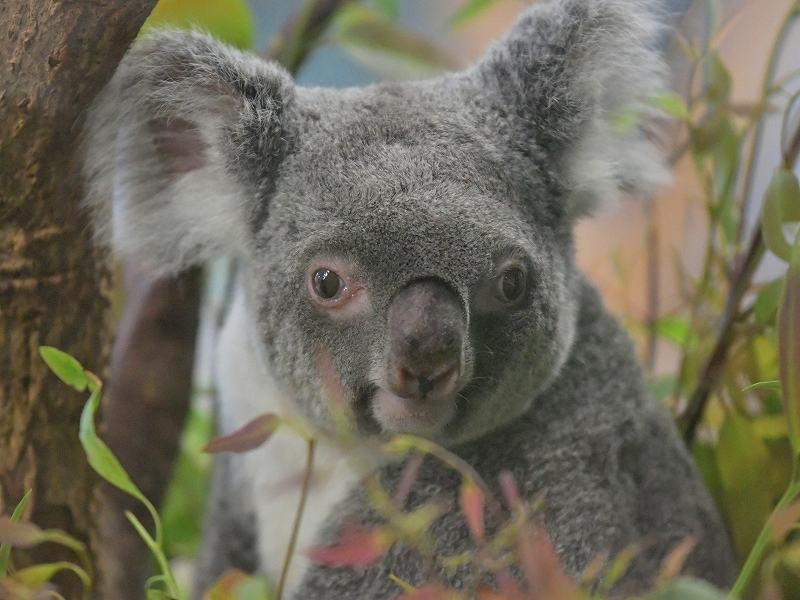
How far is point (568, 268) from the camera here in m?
1.56

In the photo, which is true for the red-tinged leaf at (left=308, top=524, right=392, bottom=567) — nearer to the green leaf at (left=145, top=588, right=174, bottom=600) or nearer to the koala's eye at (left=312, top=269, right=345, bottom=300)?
the green leaf at (left=145, top=588, right=174, bottom=600)

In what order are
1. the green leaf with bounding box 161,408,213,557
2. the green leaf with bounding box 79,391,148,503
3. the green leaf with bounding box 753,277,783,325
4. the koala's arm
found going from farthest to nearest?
the green leaf with bounding box 161,408,213,557 → the koala's arm → the green leaf with bounding box 753,277,783,325 → the green leaf with bounding box 79,391,148,503

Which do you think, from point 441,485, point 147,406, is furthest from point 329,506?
point 147,406

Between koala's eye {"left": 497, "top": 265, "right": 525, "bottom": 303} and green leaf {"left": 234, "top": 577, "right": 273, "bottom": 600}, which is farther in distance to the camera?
koala's eye {"left": 497, "top": 265, "right": 525, "bottom": 303}

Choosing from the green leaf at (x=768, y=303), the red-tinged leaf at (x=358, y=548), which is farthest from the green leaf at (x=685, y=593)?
the green leaf at (x=768, y=303)

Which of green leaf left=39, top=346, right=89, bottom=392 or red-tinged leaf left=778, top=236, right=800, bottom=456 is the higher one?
red-tinged leaf left=778, top=236, right=800, bottom=456

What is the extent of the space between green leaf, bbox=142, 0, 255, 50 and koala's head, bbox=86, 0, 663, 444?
0.87 feet

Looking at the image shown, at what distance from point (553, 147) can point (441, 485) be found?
68 cm

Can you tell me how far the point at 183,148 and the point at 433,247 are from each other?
61cm

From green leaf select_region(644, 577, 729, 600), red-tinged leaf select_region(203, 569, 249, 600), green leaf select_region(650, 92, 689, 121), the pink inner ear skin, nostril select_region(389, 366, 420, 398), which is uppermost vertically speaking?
green leaf select_region(650, 92, 689, 121)

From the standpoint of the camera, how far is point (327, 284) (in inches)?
52.6

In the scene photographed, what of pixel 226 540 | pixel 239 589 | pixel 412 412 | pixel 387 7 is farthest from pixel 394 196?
pixel 387 7

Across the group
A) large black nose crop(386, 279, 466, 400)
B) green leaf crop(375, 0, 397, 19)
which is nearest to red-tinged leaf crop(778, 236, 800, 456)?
large black nose crop(386, 279, 466, 400)

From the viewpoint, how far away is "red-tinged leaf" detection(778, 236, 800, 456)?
2.96ft
